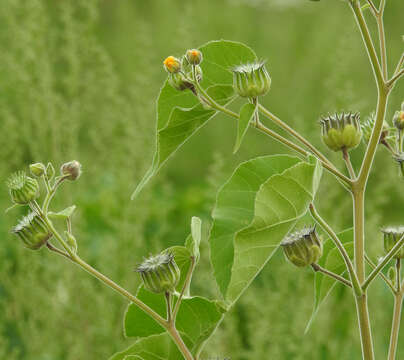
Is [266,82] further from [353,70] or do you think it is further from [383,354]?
[353,70]

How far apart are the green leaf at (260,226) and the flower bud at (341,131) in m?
0.04

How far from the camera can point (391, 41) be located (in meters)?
2.40

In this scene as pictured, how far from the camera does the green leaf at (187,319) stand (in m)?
0.37

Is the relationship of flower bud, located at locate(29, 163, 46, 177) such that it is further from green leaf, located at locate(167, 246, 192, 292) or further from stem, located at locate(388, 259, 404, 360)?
stem, located at locate(388, 259, 404, 360)

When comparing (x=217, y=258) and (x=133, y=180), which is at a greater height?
(x=217, y=258)

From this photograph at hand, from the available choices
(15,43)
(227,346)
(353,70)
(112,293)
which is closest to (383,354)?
(227,346)

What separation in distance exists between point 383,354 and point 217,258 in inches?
34.5

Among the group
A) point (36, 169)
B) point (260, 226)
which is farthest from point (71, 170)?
point (260, 226)

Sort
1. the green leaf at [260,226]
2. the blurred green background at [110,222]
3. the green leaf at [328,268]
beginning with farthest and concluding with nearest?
1. the blurred green background at [110,222]
2. the green leaf at [328,268]
3. the green leaf at [260,226]

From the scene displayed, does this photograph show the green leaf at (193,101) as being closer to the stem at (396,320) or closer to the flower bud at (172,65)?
the flower bud at (172,65)

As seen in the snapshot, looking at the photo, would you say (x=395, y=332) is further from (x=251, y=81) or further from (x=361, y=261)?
(x=251, y=81)

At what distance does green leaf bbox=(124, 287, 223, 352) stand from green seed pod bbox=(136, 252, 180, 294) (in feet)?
0.09

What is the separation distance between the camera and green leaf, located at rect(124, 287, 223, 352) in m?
0.37

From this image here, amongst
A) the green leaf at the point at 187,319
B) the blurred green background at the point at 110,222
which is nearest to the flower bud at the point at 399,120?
the green leaf at the point at 187,319
